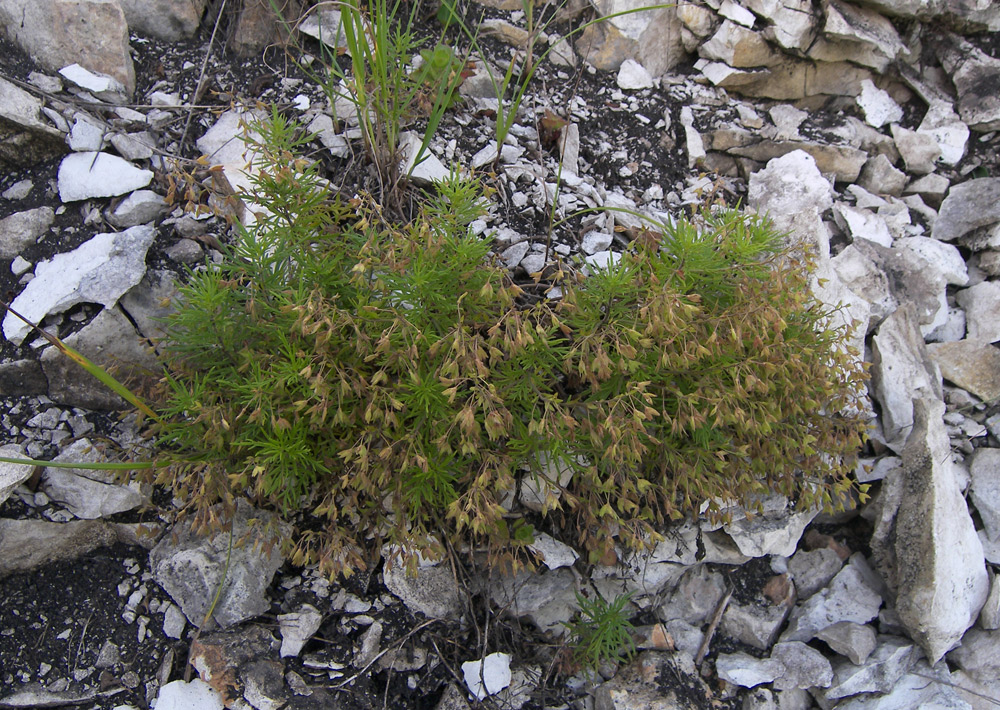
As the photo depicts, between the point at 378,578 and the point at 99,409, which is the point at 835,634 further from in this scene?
the point at 99,409

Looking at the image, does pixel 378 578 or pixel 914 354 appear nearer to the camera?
pixel 378 578

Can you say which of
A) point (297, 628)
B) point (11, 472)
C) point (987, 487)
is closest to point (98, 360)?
point (11, 472)

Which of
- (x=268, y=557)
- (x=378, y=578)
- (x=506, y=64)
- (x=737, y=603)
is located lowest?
(x=737, y=603)

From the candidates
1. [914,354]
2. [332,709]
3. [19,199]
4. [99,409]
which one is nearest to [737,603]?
[914,354]

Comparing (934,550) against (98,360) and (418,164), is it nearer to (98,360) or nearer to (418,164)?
(418,164)

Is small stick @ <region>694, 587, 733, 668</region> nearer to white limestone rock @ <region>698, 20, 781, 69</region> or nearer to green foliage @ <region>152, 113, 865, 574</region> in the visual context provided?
green foliage @ <region>152, 113, 865, 574</region>
